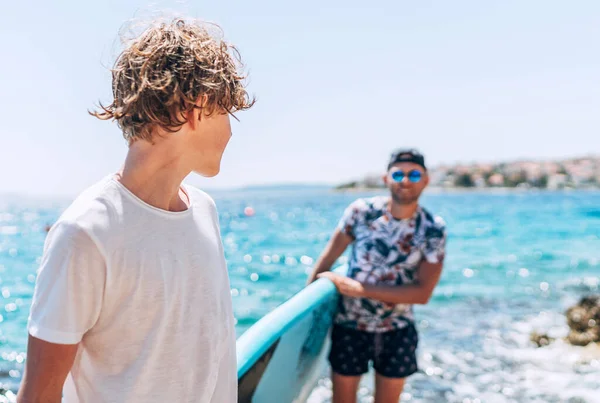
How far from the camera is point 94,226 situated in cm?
102

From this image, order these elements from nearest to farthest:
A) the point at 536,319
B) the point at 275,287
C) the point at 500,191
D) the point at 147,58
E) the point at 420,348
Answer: the point at 147,58, the point at 420,348, the point at 536,319, the point at 275,287, the point at 500,191

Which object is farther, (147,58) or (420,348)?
(420,348)

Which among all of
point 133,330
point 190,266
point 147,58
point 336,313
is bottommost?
point 336,313

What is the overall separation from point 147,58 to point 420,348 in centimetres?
605

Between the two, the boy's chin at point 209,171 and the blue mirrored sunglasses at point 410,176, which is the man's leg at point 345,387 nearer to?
the blue mirrored sunglasses at point 410,176

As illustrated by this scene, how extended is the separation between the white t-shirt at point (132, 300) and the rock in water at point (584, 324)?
236 inches

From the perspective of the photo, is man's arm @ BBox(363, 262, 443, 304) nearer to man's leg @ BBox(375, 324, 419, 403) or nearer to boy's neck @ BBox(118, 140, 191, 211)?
man's leg @ BBox(375, 324, 419, 403)

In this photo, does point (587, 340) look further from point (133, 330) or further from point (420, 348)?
point (133, 330)

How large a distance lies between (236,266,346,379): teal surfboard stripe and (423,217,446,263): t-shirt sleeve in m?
0.55

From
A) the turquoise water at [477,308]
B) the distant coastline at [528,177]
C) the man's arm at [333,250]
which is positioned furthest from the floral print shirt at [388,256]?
the distant coastline at [528,177]

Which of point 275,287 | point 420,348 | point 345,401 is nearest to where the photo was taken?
point 345,401

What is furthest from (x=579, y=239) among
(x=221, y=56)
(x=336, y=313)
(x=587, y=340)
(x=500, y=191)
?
(x=500, y=191)

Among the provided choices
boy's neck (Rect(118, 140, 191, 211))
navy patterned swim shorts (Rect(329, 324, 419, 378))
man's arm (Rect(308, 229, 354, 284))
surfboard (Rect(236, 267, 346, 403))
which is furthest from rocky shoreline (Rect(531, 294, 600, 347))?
boy's neck (Rect(118, 140, 191, 211))

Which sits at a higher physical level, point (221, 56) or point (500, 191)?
point (221, 56)
